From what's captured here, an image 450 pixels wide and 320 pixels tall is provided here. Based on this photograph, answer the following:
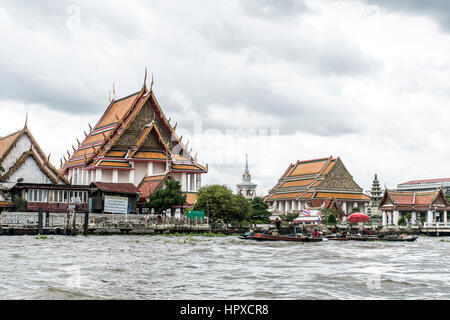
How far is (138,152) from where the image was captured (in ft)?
199

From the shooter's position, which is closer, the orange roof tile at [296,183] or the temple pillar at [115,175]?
the temple pillar at [115,175]

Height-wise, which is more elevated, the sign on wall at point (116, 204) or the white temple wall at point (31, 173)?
the white temple wall at point (31, 173)

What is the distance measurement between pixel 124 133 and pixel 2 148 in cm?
1317

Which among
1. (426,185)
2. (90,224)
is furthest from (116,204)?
(426,185)

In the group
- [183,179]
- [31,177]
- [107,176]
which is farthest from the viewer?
[183,179]

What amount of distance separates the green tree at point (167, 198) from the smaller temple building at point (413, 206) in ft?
90.6

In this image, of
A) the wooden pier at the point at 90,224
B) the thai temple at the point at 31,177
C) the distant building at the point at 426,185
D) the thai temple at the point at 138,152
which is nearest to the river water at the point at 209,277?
the wooden pier at the point at 90,224

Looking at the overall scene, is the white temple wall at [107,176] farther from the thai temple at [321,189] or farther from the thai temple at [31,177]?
the thai temple at [321,189]

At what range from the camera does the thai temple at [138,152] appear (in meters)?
59.7

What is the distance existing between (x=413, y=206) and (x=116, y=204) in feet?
116

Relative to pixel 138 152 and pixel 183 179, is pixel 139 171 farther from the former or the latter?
pixel 183 179

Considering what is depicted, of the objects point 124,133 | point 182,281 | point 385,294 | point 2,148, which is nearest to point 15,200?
point 2,148

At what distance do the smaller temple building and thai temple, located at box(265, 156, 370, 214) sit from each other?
16232 millimetres

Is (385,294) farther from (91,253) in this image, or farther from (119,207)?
(119,207)
